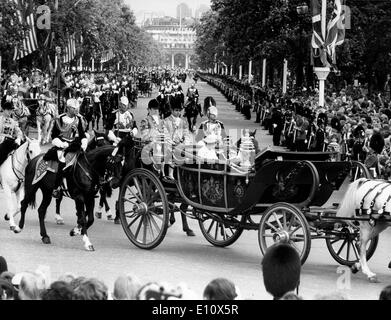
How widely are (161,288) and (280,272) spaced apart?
72 centimetres

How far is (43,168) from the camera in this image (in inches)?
548

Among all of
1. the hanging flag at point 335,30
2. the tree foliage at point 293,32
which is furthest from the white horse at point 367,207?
the tree foliage at point 293,32

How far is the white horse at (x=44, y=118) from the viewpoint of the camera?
2938 cm

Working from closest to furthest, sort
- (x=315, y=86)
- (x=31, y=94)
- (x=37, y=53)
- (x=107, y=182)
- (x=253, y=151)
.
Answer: (x=253, y=151)
(x=107, y=182)
(x=31, y=94)
(x=315, y=86)
(x=37, y=53)

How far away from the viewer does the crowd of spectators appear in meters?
6.04

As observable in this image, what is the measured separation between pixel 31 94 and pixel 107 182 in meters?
21.7

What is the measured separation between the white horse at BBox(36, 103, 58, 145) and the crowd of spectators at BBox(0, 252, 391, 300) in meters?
22.8

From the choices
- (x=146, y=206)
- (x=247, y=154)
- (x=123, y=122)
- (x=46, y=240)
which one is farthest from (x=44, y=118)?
(x=247, y=154)

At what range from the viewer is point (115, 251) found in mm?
13062
